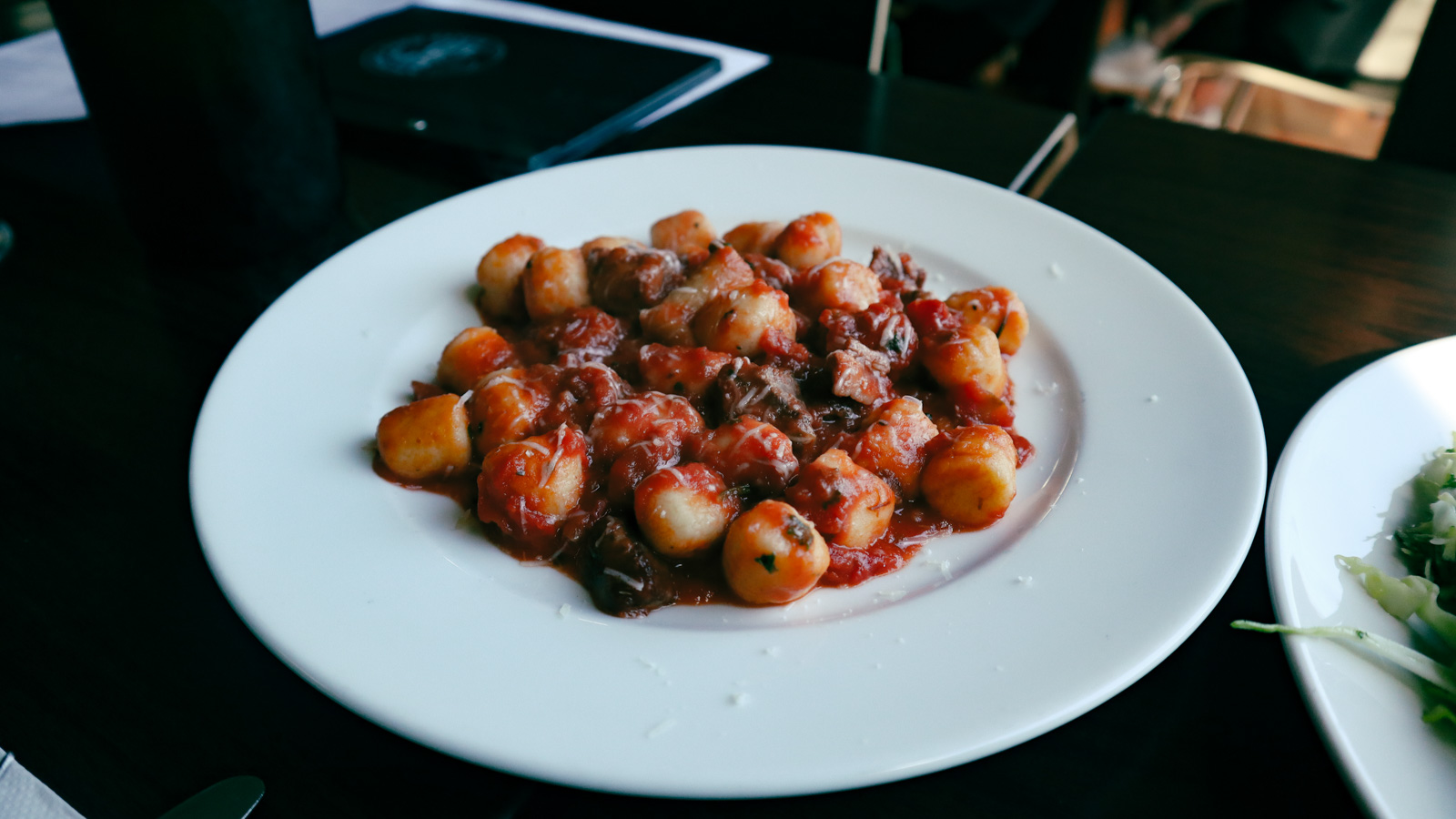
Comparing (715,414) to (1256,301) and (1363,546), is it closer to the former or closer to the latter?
(1363,546)

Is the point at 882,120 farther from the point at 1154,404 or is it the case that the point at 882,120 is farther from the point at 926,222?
the point at 1154,404

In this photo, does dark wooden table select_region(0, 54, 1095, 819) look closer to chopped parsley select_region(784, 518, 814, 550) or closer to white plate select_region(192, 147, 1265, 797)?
white plate select_region(192, 147, 1265, 797)

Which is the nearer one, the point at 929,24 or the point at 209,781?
the point at 209,781

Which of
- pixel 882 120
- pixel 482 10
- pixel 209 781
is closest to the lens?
pixel 209 781

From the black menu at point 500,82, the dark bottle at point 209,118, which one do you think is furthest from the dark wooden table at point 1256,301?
the dark bottle at point 209,118

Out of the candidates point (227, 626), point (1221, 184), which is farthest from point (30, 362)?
point (1221, 184)

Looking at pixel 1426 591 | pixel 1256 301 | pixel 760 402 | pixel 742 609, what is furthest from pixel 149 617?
pixel 1256 301

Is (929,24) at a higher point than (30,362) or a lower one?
lower

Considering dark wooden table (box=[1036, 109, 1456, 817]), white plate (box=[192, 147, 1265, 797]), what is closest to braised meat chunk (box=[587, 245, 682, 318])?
white plate (box=[192, 147, 1265, 797])

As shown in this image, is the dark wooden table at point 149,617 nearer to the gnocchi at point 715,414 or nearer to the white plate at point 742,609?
the white plate at point 742,609
